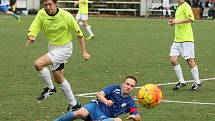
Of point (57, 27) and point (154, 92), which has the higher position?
point (57, 27)

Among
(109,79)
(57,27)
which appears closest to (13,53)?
(109,79)

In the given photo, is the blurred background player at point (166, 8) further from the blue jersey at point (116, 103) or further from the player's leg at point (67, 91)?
the blue jersey at point (116, 103)

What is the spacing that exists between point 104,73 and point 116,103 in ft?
25.8

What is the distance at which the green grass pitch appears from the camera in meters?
11.7

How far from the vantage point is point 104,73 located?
17.4 meters

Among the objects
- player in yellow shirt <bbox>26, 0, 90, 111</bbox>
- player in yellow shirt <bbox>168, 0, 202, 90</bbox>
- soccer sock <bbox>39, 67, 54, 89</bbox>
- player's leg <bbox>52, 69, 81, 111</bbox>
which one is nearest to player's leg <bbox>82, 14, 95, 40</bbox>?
player in yellow shirt <bbox>168, 0, 202, 90</bbox>

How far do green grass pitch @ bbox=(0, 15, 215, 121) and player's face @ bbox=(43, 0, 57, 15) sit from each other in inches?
68.8

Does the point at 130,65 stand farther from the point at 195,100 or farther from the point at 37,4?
the point at 37,4

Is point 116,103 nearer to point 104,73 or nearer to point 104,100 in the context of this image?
point 104,100

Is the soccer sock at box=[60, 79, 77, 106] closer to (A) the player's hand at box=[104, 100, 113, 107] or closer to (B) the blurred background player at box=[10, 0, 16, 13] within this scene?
(A) the player's hand at box=[104, 100, 113, 107]

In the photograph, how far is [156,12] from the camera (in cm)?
6066

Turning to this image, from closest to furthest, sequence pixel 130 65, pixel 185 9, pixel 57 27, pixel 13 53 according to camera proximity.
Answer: pixel 57 27, pixel 185 9, pixel 130 65, pixel 13 53

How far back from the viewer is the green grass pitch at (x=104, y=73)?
11.7 meters

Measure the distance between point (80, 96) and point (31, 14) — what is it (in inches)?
1779
